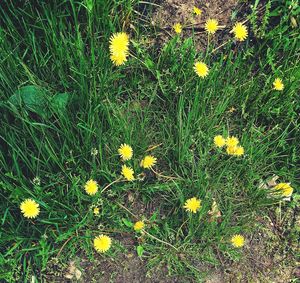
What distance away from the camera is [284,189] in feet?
7.46

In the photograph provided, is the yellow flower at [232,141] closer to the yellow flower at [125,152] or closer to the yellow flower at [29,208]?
the yellow flower at [125,152]

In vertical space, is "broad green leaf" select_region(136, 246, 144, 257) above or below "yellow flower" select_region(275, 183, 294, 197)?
below

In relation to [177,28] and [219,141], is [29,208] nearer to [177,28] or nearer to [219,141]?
[219,141]

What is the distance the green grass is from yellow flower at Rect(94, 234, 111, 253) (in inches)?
3.1

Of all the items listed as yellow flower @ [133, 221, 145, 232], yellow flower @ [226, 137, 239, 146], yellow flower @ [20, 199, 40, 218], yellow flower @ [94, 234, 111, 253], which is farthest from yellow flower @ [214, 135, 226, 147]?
yellow flower @ [20, 199, 40, 218]

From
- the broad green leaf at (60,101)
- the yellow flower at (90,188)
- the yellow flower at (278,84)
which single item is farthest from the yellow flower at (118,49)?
the yellow flower at (278,84)

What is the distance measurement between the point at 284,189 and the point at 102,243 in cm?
95

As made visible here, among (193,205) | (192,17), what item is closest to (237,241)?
(193,205)

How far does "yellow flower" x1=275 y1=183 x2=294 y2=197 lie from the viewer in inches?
89.4

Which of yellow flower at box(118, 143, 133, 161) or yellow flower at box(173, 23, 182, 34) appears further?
yellow flower at box(173, 23, 182, 34)

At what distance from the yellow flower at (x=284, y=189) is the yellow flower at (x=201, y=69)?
0.68 metres

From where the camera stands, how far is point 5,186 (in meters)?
1.96

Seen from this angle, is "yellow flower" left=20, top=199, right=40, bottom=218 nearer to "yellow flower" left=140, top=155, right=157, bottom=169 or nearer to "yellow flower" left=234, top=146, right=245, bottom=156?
"yellow flower" left=140, top=155, right=157, bottom=169

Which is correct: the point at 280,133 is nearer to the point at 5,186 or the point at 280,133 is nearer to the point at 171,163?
the point at 171,163
